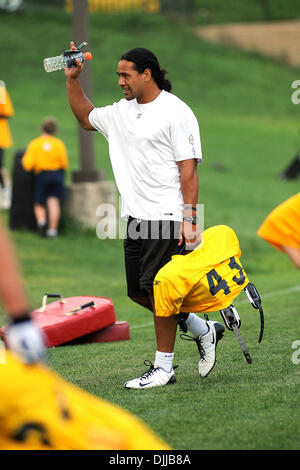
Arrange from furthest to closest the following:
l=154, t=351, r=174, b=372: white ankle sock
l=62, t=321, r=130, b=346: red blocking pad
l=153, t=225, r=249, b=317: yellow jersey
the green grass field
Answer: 1. l=62, t=321, r=130, b=346: red blocking pad
2. l=154, t=351, r=174, b=372: white ankle sock
3. l=153, t=225, r=249, b=317: yellow jersey
4. the green grass field

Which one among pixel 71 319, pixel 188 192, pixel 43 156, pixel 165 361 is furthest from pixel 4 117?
pixel 165 361

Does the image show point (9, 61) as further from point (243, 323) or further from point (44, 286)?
point (243, 323)

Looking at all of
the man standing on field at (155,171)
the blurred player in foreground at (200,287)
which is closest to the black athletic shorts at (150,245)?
the man standing on field at (155,171)

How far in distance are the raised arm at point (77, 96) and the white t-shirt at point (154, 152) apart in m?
0.29

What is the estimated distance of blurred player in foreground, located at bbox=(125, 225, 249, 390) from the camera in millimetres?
5734

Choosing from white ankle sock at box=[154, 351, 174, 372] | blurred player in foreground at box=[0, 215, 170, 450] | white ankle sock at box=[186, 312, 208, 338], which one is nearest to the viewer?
blurred player in foreground at box=[0, 215, 170, 450]

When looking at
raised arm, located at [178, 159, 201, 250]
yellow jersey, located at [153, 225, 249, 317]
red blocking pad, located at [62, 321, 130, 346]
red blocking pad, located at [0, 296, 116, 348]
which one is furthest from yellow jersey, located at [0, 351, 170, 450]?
red blocking pad, located at [62, 321, 130, 346]

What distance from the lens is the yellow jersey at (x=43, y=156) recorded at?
14297 millimetres

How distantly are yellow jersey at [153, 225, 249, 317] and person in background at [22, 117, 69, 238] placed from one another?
8.41 metres

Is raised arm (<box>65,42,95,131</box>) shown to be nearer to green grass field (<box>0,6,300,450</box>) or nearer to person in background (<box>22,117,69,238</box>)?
green grass field (<box>0,6,300,450</box>)

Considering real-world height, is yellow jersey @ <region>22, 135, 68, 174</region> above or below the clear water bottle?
below

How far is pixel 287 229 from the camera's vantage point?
4.72 m

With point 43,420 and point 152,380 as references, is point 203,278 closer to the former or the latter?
point 152,380
